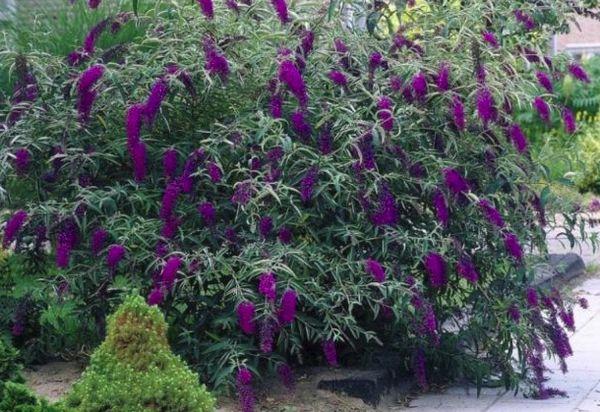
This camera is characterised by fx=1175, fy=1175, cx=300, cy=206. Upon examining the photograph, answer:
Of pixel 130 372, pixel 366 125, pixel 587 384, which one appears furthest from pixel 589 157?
pixel 130 372

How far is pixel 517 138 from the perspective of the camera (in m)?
5.90

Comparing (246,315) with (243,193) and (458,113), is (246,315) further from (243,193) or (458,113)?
(458,113)

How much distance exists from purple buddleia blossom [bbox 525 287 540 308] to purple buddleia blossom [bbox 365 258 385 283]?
3.06ft

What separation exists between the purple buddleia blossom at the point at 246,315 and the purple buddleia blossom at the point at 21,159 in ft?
4.31

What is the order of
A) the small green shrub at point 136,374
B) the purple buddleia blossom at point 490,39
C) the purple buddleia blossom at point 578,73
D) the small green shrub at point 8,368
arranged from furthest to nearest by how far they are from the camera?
the purple buddleia blossom at point 578,73 < the purple buddleia blossom at point 490,39 < the small green shrub at point 8,368 < the small green shrub at point 136,374

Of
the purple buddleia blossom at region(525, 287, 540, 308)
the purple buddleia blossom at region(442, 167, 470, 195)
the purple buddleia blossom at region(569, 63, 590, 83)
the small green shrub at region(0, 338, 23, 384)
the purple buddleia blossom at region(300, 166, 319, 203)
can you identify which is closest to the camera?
the small green shrub at region(0, 338, 23, 384)

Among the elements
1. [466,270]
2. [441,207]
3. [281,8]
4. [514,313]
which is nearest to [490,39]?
[441,207]

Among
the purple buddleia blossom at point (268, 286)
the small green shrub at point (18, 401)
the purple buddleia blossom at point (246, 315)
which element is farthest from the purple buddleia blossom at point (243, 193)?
the small green shrub at point (18, 401)

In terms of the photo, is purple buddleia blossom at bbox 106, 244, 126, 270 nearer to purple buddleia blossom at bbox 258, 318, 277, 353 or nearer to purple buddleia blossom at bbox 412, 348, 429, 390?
purple buddleia blossom at bbox 258, 318, 277, 353

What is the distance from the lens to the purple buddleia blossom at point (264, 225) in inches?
210

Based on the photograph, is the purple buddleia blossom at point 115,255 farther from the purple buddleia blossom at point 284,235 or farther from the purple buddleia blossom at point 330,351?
the purple buddleia blossom at point 330,351

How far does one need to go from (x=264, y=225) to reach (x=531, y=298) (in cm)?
145

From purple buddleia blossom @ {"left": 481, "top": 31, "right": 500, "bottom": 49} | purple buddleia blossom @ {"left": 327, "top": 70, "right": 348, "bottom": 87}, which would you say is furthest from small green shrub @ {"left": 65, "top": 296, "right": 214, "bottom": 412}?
purple buddleia blossom @ {"left": 481, "top": 31, "right": 500, "bottom": 49}

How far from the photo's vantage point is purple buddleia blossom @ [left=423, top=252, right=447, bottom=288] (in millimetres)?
5379
